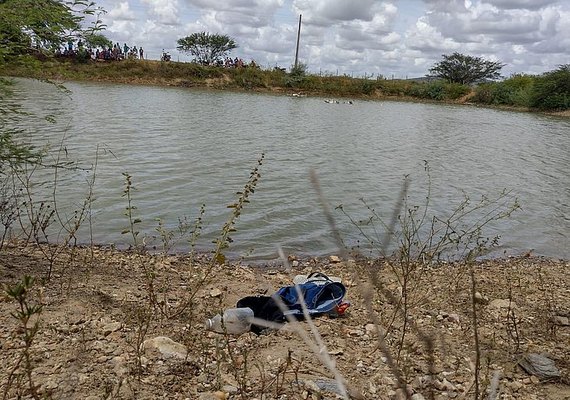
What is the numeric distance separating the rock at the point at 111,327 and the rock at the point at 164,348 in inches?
12.2

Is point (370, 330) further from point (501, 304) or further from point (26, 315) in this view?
point (26, 315)

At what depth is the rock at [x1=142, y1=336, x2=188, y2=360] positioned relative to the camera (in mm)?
3295

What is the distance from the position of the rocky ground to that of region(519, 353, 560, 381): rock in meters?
0.01

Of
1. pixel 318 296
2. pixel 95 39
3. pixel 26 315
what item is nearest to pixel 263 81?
pixel 95 39

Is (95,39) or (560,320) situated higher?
(95,39)

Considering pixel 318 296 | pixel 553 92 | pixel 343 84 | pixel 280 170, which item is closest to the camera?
pixel 318 296

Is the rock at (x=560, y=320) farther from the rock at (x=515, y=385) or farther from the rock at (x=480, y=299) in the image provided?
the rock at (x=515, y=385)

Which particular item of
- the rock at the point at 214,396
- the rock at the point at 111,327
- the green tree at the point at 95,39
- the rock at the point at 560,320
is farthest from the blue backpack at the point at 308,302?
the green tree at the point at 95,39

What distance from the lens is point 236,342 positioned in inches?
149

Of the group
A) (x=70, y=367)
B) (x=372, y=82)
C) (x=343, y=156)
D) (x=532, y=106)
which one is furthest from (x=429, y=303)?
(x=372, y=82)

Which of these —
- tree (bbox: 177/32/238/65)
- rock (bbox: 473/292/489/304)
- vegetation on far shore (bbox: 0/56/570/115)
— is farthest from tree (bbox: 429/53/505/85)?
rock (bbox: 473/292/489/304)

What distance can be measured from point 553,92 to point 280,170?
136 ft

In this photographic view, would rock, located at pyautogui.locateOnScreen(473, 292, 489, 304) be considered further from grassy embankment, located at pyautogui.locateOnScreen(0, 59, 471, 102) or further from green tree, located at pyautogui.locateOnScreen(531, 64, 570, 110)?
green tree, located at pyautogui.locateOnScreen(531, 64, 570, 110)

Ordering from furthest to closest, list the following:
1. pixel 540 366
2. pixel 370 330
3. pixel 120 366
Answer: pixel 370 330
pixel 540 366
pixel 120 366
